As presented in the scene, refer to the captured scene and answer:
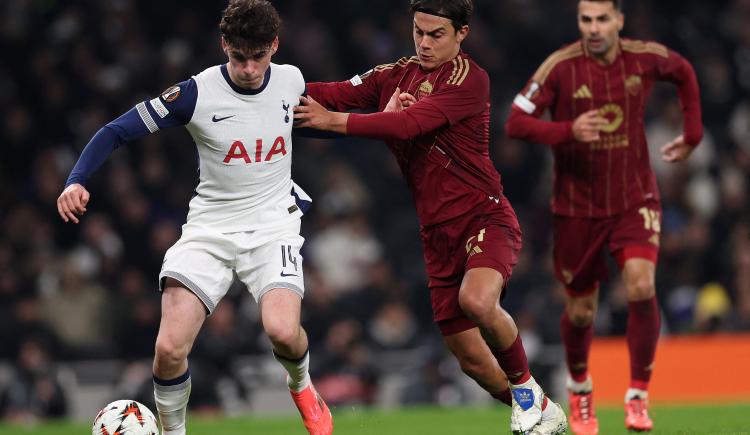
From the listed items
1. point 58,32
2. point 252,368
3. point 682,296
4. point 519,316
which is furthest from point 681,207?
point 58,32

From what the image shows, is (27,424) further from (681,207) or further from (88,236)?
(681,207)

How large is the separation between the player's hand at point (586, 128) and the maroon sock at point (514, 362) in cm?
141

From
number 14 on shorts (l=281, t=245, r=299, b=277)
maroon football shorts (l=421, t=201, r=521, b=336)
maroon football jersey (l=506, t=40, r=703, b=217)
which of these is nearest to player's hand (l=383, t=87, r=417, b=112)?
maroon football shorts (l=421, t=201, r=521, b=336)

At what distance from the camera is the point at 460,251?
287 inches

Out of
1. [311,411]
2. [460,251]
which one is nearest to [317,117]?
[460,251]

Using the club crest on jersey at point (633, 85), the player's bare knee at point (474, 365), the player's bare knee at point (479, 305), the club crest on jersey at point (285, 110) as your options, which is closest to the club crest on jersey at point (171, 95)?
the club crest on jersey at point (285, 110)

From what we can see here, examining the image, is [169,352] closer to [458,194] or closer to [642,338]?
[458,194]

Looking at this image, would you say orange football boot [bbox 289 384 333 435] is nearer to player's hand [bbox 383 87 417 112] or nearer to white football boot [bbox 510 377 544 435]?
white football boot [bbox 510 377 544 435]

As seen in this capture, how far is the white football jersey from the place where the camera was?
6.98m

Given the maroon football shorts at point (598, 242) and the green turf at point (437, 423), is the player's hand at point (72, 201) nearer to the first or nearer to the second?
the maroon football shorts at point (598, 242)

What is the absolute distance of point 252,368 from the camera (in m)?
13.3

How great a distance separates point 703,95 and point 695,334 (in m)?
3.94

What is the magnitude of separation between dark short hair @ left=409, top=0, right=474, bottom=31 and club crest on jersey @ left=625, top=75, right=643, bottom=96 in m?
1.55

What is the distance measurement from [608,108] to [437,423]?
3.70 metres
